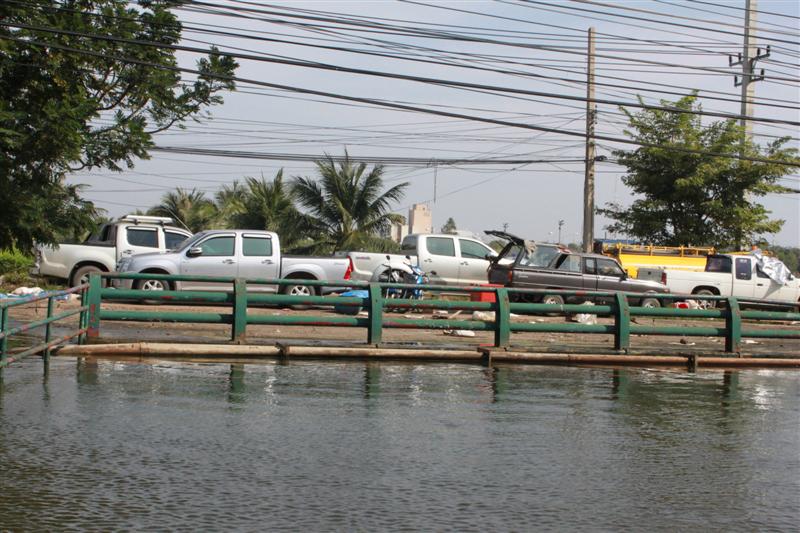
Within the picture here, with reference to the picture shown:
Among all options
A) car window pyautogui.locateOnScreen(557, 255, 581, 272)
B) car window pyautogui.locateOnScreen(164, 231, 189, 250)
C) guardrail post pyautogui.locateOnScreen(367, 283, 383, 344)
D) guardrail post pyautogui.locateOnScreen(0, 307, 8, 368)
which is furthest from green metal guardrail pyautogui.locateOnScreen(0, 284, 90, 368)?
car window pyautogui.locateOnScreen(557, 255, 581, 272)

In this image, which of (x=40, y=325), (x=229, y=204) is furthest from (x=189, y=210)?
(x=40, y=325)

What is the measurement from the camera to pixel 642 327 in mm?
15742

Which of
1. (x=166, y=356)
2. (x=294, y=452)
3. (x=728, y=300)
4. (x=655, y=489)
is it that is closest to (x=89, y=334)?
(x=166, y=356)

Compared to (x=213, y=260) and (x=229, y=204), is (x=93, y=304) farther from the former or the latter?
(x=229, y=204)

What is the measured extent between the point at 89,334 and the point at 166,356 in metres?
1.13

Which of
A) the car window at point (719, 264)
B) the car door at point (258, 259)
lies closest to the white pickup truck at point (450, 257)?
the car door at point (258, 259)

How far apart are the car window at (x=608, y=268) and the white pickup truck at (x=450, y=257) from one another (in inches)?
116

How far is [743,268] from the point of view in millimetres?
29266

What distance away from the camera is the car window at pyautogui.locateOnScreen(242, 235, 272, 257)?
2259cm

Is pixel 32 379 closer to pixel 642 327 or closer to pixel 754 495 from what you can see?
pixel 754 495

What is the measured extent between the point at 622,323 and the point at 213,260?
10290 millimetres

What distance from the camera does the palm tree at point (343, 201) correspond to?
39.7 meters

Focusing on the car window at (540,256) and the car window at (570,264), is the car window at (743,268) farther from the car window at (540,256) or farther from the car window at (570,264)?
the car window at (540,256)

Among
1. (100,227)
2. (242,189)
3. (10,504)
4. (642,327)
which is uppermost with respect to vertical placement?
(242,189)
